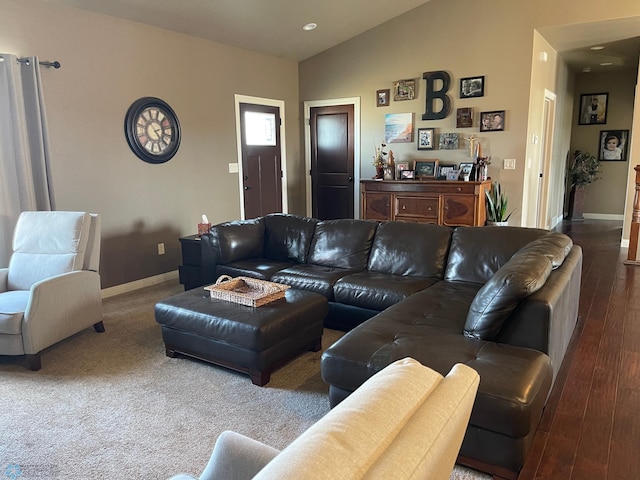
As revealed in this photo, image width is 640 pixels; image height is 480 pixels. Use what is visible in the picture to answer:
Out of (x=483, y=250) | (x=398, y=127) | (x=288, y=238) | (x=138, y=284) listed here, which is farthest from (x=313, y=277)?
(x=398, y=127)

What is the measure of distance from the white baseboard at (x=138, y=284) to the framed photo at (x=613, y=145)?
809 cm

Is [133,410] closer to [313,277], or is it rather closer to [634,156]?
[313,277]

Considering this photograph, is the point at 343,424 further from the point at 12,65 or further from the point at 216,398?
the point at 12,65

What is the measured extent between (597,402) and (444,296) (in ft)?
3.16

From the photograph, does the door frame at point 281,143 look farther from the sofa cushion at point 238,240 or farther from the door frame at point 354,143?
the sofa cushion at point 238,240

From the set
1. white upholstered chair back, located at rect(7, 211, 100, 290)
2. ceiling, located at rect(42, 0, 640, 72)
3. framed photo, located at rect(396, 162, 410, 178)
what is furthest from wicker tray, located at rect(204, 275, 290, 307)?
framed photo, located at rect(396, 162, 410, 178)

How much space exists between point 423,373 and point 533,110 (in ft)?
18.6

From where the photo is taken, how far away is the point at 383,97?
637 centimetres

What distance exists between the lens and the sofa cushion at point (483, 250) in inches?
124

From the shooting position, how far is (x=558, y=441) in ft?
6.89

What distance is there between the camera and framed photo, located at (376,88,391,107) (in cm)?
632

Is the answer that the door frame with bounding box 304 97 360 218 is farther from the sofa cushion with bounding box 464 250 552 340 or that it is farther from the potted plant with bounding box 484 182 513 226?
the sofa cushion with bounding box 464 250 552 340

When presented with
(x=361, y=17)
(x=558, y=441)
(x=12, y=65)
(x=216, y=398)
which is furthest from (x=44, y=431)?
(x=361, y=17)

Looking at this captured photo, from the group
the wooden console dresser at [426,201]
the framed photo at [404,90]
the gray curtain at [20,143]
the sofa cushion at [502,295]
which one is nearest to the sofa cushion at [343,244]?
the sofa cushion at [502,295]
